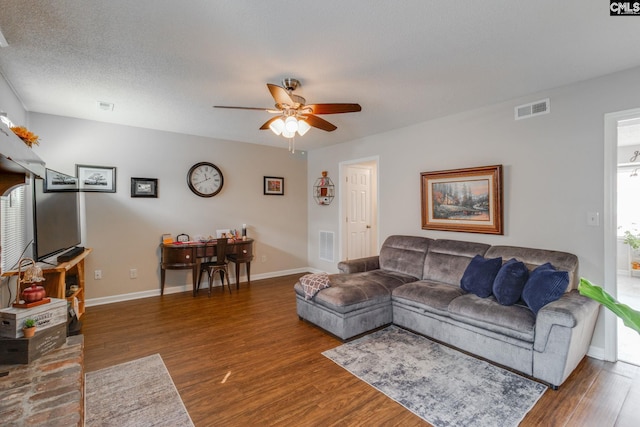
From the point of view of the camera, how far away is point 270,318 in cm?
366

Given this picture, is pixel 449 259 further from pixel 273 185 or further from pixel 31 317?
pixel 31 317

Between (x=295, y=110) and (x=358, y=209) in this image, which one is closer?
(x=295, y=110)

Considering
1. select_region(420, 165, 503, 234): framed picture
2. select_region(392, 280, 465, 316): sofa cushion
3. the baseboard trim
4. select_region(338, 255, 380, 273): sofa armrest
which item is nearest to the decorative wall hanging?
the baseboard trim

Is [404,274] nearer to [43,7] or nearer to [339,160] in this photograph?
[339,160]

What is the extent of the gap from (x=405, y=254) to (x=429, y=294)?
37.9 inches

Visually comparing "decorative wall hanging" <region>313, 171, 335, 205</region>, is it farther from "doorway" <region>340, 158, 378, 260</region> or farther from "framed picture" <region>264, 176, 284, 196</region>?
"framed picture" <region>264, 176, 284, 196</region>

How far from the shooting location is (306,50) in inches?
89.7

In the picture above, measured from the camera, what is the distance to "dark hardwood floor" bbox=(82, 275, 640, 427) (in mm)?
1950

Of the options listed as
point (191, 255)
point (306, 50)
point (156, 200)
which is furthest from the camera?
point (156, 200)

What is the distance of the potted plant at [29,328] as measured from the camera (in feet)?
5.21

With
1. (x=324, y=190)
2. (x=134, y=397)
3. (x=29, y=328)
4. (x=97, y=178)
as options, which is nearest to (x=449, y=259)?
(x=324, y=190)

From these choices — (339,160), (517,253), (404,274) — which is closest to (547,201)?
(517,253)

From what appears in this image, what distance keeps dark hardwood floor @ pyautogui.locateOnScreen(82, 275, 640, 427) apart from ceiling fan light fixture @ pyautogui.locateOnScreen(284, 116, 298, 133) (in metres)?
2.09

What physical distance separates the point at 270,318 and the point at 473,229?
2687 millimetres
